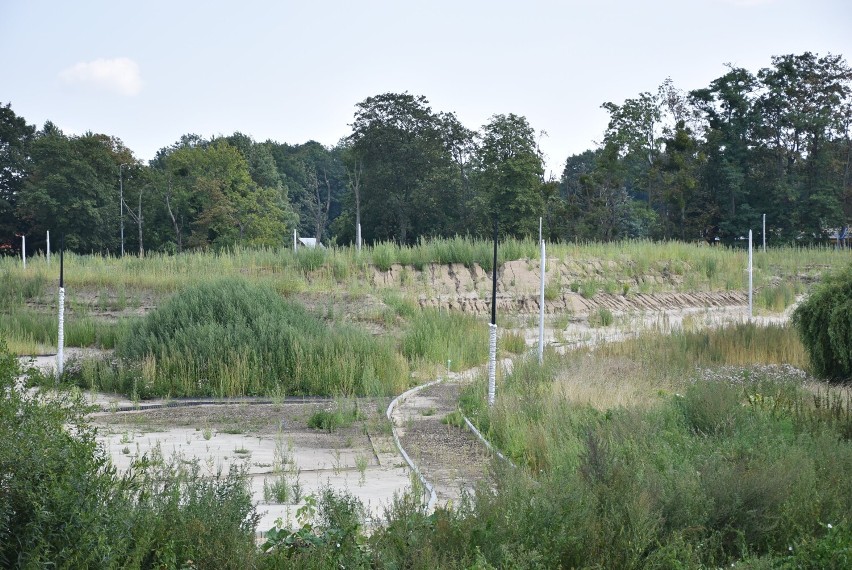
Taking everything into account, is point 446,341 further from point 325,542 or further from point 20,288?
point 20,288

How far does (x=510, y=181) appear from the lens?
156ft

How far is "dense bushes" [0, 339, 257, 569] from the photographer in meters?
5.52

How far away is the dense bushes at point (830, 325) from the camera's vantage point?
45.3 ft

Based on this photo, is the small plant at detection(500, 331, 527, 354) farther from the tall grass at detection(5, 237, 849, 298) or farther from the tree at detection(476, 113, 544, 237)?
the tree at detection(476, 113, 544, 237)

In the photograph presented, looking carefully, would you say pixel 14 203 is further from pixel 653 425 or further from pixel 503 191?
pixel 653 425

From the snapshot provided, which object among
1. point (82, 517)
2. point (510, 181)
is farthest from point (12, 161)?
point (82, 517)

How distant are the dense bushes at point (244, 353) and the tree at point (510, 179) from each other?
28.4m

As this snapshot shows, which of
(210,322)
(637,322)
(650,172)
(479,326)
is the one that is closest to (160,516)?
(210,322)

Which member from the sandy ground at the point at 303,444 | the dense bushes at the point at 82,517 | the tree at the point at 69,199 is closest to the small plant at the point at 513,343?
the sandy ground at the point at 303,444

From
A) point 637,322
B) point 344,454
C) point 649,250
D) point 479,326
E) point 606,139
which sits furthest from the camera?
point 606,139

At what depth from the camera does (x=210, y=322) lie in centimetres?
1761

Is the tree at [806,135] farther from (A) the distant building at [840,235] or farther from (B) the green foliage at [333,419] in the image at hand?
(B) the green foliage at [333,419]

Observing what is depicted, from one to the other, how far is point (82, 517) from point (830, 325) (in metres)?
11.4

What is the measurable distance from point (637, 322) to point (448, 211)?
30.0 meters
